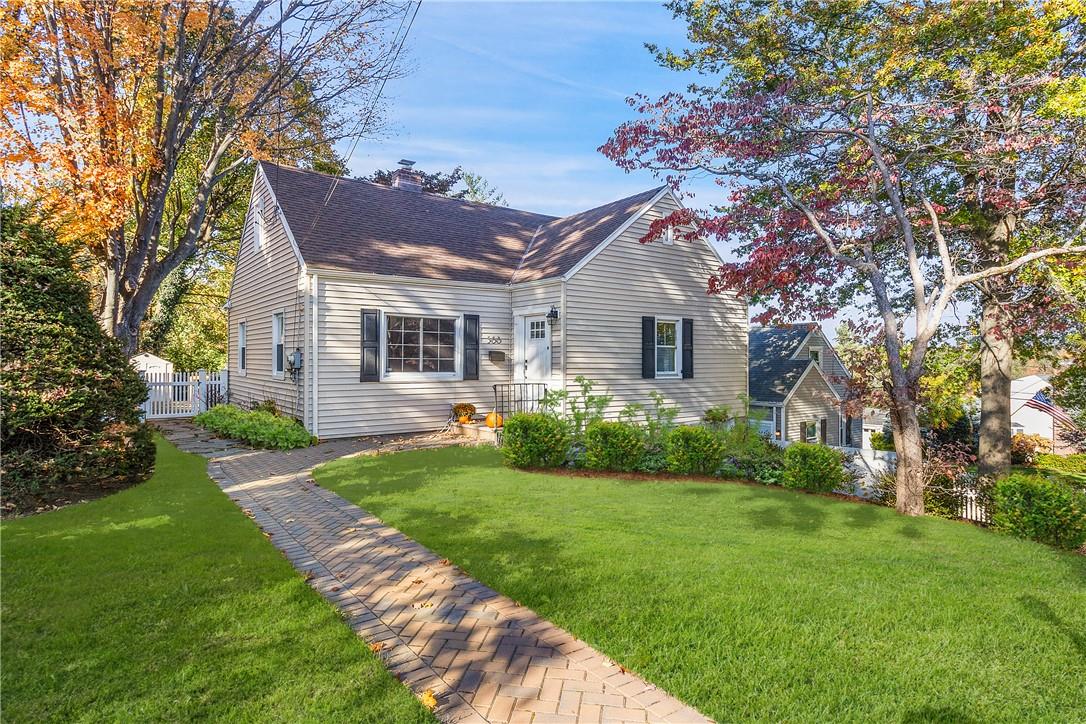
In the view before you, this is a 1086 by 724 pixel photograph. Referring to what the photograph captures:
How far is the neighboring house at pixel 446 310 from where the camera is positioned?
1218 centimetres

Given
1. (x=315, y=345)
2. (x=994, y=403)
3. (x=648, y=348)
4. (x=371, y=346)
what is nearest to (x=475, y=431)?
(x=371, y=346)

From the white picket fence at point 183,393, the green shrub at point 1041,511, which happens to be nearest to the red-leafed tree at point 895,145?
the green shrub at point 1041,511

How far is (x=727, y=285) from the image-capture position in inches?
470

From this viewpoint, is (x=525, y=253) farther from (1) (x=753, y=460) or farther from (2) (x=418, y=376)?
(1) (x=753, y=460)

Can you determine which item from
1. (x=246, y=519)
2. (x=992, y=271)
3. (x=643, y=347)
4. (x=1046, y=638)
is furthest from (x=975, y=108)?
(x=246, y=519)

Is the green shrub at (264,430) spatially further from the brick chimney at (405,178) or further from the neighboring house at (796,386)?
the neighboring house at (796,386)

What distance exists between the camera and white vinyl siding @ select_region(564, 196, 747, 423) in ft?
42.8

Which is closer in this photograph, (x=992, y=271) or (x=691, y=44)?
(x=992, y=271)

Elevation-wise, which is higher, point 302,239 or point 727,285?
point 302,239

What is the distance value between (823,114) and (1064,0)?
339cm

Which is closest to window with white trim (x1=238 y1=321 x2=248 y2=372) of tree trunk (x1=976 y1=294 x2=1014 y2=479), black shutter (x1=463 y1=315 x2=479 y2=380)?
black shutter (x1=463 y1=315 x2=479 y2=380)

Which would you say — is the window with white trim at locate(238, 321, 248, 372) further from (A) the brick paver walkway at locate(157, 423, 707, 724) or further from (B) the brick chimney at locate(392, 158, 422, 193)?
(A) the brick paver walkway at locate(157, 423, 707, 724)

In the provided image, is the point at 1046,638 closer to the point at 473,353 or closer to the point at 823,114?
the point at 823,114

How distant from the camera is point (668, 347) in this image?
14664mm
